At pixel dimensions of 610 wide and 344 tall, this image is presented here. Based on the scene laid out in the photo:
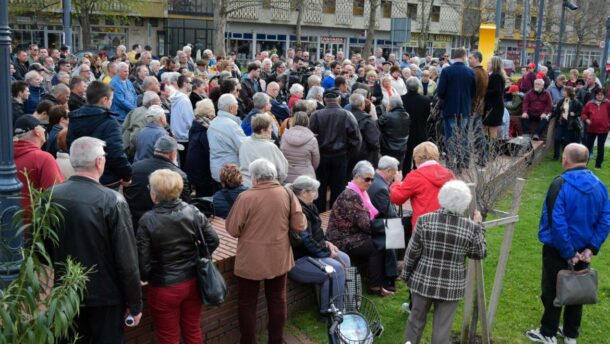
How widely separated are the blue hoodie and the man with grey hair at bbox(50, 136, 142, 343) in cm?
385

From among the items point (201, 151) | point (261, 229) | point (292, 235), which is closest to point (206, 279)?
point (261, 229)

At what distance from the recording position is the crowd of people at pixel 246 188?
4.07 m

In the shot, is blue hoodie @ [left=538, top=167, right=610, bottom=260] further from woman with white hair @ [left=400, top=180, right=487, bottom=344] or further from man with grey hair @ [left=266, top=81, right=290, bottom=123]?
man with grey hair @ [left=266, top=81, right=290, bottom=123]

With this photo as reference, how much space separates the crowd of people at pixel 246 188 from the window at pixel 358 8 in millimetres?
45151

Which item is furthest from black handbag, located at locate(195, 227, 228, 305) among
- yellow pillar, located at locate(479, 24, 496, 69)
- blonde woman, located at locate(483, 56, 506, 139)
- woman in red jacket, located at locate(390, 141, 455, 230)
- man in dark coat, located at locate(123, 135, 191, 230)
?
yellow pillar, located at locate(479, 24, 496, 69)

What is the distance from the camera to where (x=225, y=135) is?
7.59m

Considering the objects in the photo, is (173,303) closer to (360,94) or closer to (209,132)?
(209,132)

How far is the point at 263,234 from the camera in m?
5.10

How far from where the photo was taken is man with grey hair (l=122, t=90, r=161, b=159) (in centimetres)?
Answer: 796

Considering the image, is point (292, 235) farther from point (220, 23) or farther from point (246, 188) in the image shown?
point (220, 23)

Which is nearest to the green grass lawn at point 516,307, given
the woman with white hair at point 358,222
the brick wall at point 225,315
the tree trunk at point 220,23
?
the woman with white hair at point 358,222

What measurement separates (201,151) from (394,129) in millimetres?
3265

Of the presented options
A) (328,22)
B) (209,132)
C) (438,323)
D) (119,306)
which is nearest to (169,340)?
(119,306)

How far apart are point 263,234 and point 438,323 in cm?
167
